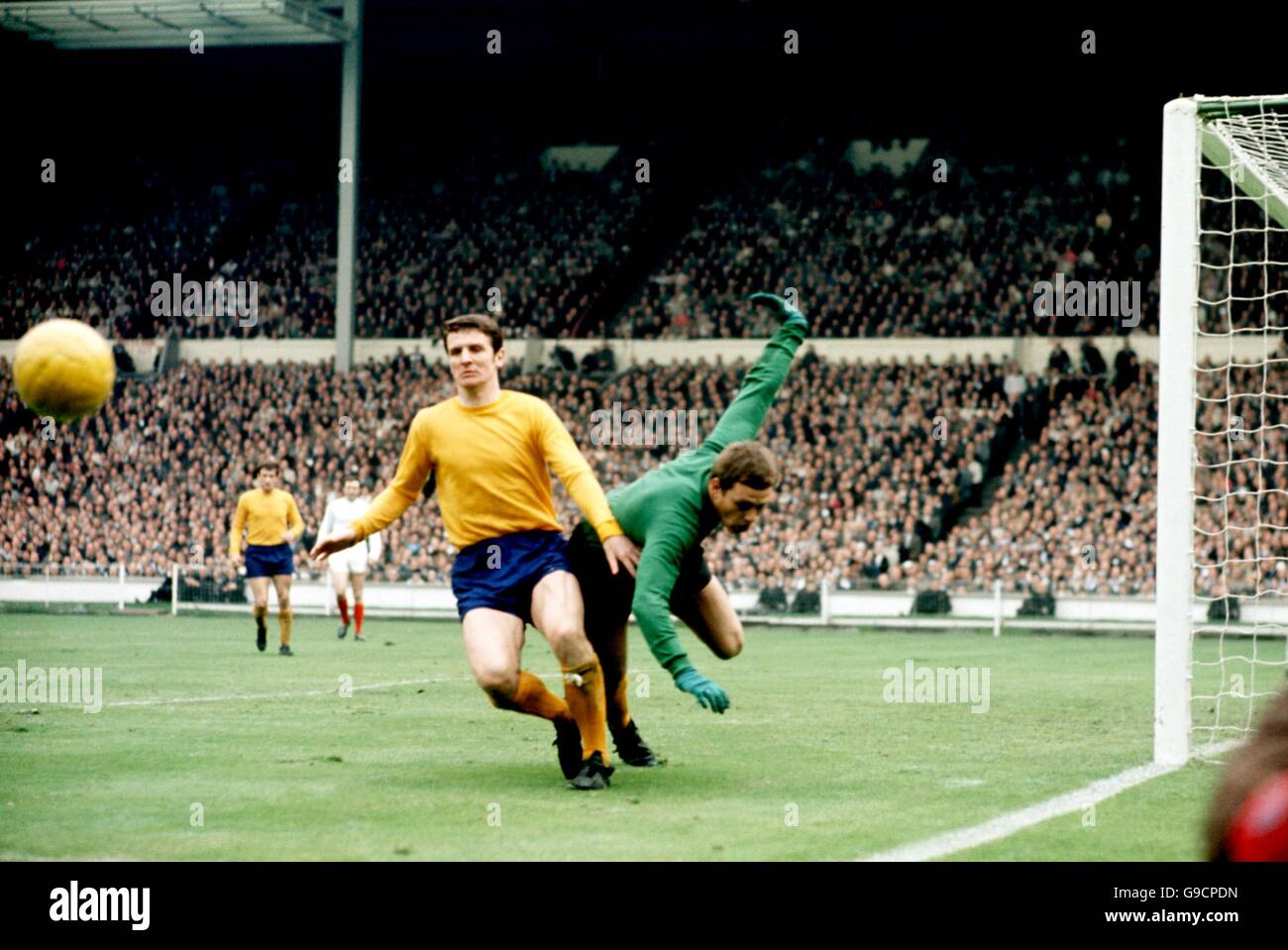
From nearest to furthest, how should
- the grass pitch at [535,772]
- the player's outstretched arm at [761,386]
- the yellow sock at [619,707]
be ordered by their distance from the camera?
1. the grass pitch at [535,772]
2. the player's outstretched arm at [761,386]
3. the yellow sock at [619,707]

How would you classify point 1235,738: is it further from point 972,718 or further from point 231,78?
point 231,78

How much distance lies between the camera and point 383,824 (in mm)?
5805

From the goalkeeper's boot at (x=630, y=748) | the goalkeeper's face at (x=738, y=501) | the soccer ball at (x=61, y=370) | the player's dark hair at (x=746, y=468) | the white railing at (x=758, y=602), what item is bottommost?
the white railing at (x=758, y=602)

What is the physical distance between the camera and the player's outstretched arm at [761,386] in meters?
7.02

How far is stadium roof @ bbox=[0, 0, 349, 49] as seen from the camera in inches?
1122

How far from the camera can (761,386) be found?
23.7 ft

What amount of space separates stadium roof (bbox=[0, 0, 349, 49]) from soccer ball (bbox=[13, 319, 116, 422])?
74.6ft

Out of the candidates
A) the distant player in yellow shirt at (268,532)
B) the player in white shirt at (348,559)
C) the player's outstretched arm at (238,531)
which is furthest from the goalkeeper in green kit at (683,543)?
the player in white shirt at (348,559)

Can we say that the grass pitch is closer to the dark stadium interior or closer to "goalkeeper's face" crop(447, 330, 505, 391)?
"goalkeeper's face" crop(447, 330, 505, 391)

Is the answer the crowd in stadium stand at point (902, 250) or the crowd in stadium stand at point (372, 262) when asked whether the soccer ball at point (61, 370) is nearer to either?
the crowd in stadium stand at point (902, 250)

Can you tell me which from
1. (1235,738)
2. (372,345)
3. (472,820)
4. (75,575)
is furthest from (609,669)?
(372,345)

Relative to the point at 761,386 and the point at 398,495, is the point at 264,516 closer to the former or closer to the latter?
the point at 398,495

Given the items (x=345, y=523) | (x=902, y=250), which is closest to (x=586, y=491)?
(x=345, y=523)
